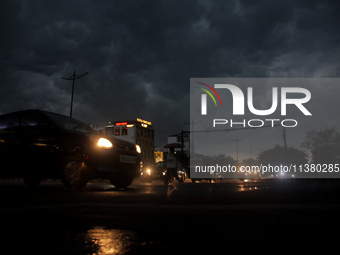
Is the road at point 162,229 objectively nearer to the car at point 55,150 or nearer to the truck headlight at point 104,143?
the car at point 55,150

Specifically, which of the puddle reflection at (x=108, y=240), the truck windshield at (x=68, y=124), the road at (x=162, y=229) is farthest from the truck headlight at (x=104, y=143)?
the puddle reflection at (x=108, y=240)

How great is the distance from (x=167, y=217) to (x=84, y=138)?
4.74m

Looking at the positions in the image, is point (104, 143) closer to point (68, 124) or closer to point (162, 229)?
point (68, 124)

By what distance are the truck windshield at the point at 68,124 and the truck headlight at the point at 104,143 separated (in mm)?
536

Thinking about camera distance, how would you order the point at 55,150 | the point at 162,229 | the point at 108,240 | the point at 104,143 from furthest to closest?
1. the point at 104,143
2. the point at 55,150
3. the point at 162,229
4. the point at 108,240

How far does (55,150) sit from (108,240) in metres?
5.70

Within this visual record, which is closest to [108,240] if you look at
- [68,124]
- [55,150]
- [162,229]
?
[162,229]

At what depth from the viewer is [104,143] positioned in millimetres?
8195

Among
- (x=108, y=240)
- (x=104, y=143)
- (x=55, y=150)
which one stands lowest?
(x=108, y=240)

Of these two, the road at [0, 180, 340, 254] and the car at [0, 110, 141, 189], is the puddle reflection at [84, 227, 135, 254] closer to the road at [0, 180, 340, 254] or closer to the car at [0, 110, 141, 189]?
the road at [0, 180, 340, 254]

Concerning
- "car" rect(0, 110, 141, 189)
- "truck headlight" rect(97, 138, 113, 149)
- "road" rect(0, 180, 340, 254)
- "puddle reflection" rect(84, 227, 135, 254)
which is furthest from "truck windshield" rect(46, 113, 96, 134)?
"puddle reflection" rect(84, 227, 135, 254)

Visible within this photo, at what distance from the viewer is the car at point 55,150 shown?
7.80 metres

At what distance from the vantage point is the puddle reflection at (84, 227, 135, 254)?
7.34ft

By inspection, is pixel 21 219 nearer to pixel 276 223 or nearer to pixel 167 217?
pixel 167 217
